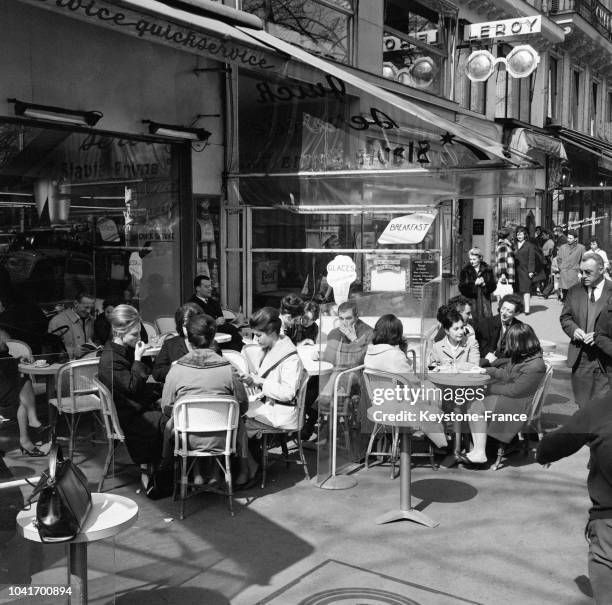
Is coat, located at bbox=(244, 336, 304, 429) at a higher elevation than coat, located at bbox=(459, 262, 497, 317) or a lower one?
lower

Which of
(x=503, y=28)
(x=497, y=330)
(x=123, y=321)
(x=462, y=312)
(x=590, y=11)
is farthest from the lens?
(x=590, y=11)

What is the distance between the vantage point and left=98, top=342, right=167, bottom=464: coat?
5801 millimetres

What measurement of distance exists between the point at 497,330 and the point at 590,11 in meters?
24.1

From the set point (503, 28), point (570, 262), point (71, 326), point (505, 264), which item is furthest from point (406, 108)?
point (503, 28)

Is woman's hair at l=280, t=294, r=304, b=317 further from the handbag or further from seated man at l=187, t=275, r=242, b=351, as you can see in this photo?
the handbag

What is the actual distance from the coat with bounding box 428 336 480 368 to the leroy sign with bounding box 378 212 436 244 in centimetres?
359

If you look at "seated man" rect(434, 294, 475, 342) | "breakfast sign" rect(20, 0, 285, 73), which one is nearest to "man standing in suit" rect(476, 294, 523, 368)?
"seated man" rect(434, 294, 475, 342)

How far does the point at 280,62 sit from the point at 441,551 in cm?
644

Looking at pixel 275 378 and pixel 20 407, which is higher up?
pixel 20 407

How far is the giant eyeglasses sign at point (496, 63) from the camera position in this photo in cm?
1683

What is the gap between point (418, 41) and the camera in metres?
16.3

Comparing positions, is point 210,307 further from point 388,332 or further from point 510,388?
point 510,388

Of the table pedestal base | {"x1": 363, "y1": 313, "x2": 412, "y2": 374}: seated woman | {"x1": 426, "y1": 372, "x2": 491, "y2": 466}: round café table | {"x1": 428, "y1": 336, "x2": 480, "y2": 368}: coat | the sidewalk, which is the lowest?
the sidewalk

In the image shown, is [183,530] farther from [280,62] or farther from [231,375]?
[280,62]
